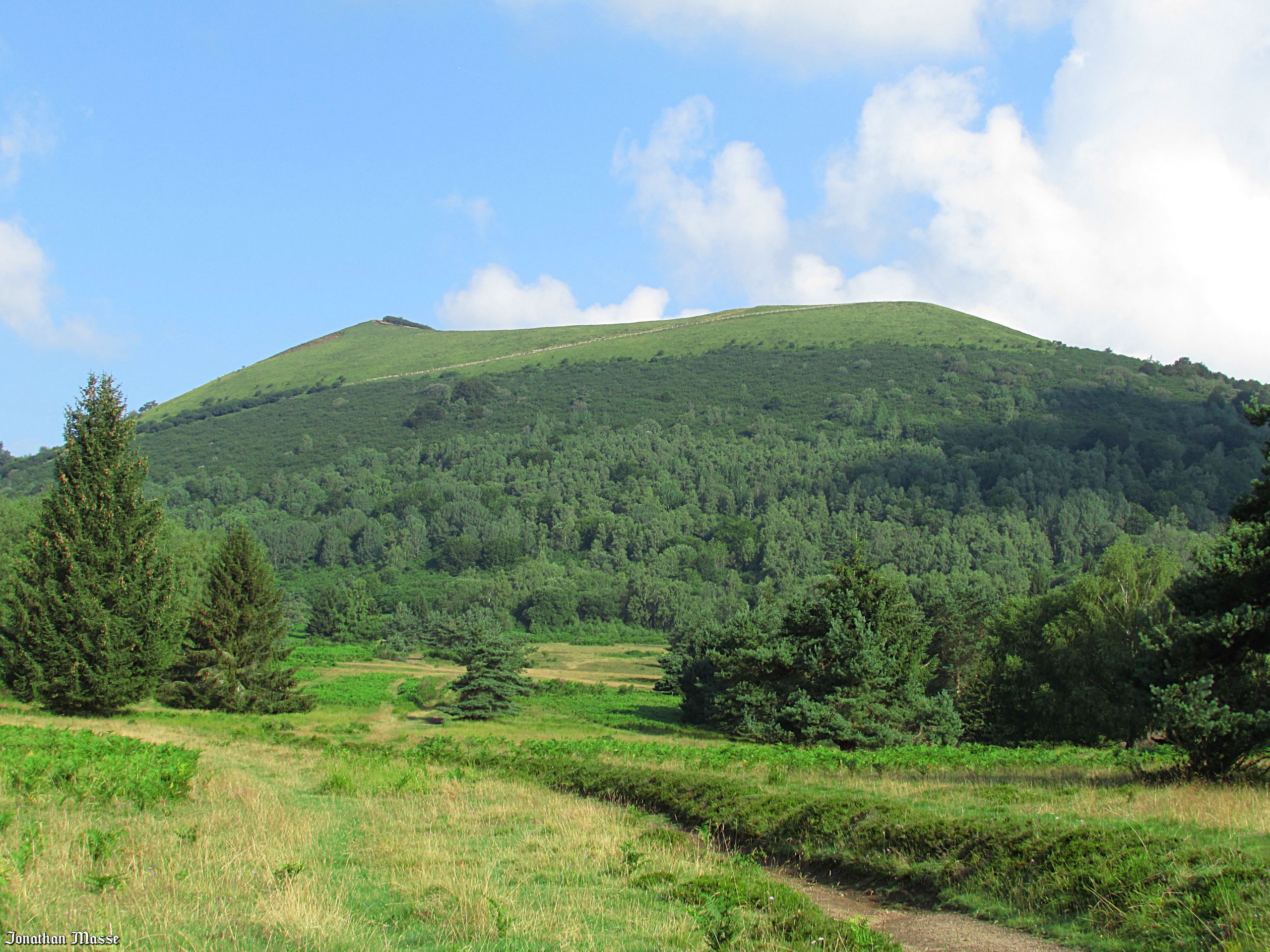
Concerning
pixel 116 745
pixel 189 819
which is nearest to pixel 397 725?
pixel 116 745

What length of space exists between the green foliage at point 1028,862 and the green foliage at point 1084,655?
3011 centimetres

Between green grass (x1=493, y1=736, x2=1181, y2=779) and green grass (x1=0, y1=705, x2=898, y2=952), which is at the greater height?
green grass (x1=0, y1=705, x2=898, y2=952)

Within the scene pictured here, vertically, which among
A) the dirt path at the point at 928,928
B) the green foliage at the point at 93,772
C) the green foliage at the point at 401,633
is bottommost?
the green foliage at the point at 401,633

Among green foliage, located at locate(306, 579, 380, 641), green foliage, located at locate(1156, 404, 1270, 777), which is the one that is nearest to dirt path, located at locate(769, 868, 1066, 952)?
green foliage, located at locate(1156, 404, 1270, 777)

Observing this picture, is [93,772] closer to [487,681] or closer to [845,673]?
[845,673]

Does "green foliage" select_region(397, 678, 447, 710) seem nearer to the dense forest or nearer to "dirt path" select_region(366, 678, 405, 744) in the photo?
"dirt path" select_region(366, 678, 405, 744)

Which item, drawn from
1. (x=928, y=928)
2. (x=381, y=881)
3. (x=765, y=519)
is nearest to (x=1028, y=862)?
(x=928, y=928)

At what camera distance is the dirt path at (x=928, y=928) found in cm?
778

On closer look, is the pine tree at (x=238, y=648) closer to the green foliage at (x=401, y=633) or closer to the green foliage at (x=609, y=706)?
the green foliage at (x=609, y=706)

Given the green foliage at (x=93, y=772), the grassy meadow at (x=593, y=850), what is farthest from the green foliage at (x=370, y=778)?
the green foliage at (x=93, y=772)

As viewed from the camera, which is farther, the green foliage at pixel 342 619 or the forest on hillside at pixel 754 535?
the green foliage at pixel 342 619

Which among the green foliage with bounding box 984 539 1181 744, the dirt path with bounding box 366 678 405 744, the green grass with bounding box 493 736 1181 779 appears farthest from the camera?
the green foliage with bounding box 984 539 1181 744

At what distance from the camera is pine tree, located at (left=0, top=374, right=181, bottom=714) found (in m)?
29.7

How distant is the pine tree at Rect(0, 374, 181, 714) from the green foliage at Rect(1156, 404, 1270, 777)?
31.0 metres
